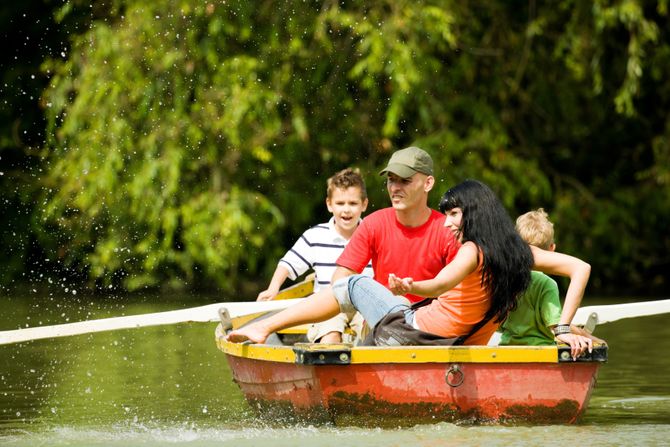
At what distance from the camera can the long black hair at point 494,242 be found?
6.03m

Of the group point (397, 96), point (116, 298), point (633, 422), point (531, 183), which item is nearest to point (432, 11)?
point (397, 96)

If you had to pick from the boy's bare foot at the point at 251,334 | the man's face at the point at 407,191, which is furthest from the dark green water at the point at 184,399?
the man's face at the point at 407,191

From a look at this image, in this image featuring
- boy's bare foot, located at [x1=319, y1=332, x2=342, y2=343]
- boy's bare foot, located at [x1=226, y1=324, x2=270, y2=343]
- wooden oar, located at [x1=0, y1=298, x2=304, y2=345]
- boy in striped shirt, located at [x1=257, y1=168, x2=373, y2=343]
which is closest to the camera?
boy's bare foot, located at [x1=226, y1=324, x2=270, y2=343]

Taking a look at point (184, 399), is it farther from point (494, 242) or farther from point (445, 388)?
point (494, 242)

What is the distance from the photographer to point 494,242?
19.9ft

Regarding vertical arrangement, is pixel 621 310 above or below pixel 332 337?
below

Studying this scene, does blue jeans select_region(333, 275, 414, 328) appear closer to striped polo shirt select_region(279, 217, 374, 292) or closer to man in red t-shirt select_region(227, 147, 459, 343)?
man in red t-shirt select_region(227, 147, 459, 343)

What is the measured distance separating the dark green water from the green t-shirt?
0.45 m

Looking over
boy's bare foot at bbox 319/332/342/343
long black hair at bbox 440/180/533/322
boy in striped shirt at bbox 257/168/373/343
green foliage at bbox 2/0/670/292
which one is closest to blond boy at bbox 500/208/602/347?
long black hair at bbox 440/180/533/322

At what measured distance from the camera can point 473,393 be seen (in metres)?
6.13

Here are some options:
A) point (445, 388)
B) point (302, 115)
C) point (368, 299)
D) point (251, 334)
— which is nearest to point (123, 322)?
point (251, 334)

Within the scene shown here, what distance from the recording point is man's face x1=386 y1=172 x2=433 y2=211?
6.41 meters

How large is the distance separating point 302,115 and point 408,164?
695cm

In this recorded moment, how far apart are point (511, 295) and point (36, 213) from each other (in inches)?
377
